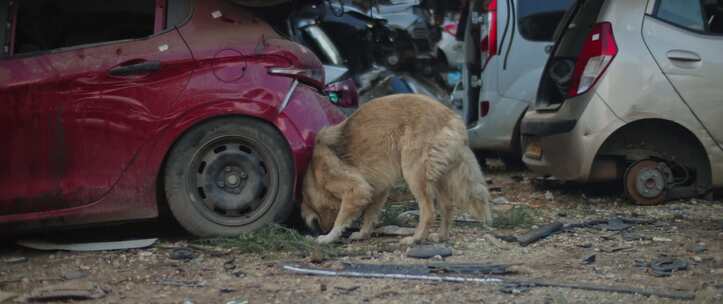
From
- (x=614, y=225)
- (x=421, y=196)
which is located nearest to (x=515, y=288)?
(x=421, y=196)

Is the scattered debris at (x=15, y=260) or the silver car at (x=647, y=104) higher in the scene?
the silver car at (x=647, y=104)

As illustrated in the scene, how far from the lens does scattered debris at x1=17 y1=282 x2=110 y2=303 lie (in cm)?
512

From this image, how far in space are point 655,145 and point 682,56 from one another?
76 centimetres

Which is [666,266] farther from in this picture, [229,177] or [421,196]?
[229,177]

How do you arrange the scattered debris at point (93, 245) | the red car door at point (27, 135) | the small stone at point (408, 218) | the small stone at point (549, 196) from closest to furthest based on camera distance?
the red car door at point (27, 135)
the scattered debris at point (93, 245)
the small stone at point (408, 218)
the small stone at point (549, 196)

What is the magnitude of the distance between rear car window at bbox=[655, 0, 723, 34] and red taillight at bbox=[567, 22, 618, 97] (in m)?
0.43

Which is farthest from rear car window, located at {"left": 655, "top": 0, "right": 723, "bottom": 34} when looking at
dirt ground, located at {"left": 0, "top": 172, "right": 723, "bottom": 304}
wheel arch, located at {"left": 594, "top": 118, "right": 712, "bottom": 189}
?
dirt ground, located at {"left": 0, "top": 172, "right": 723, "bottom": 304}

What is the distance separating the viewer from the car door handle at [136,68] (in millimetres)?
6285

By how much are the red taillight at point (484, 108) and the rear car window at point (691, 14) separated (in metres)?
2.38

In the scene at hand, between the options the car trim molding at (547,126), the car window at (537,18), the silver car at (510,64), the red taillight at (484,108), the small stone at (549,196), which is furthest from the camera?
the red taillight at (484,108)

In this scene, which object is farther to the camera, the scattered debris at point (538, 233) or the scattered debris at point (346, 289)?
the scattered debris at point (538, 233)

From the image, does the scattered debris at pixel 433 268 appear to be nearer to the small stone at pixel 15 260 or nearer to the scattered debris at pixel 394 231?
the scattered debris at pixel 394 231

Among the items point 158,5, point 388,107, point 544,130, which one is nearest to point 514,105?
point 544,130

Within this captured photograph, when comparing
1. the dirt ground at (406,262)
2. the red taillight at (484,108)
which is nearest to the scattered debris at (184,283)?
the dirt ground at (406,262)
